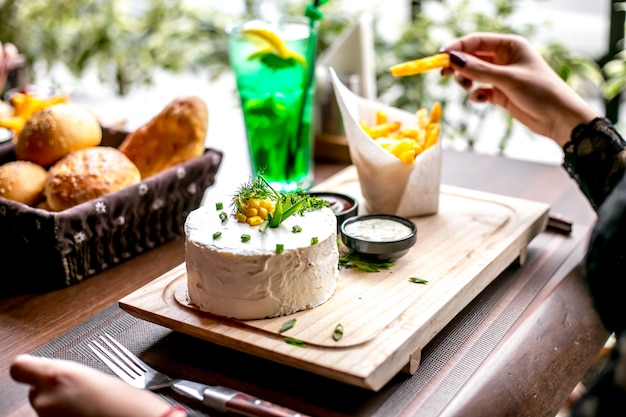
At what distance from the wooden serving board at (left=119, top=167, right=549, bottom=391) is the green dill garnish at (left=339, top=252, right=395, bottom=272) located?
17mm

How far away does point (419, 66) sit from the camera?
1.83 metres

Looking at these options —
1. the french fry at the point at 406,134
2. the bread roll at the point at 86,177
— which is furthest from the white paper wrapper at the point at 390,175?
the bread roll at the point at 86,177

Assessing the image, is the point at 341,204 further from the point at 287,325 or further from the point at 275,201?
the point at 287,325

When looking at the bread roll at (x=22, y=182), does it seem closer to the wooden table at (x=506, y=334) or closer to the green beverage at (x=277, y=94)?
the wooden table at (x=506, y=334)

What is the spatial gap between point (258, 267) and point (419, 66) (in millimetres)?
788

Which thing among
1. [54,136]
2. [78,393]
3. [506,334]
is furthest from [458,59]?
[78,393]

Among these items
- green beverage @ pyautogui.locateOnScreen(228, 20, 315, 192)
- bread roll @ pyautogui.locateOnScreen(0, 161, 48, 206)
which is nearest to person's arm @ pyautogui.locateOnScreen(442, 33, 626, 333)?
green beverage @ pyautogui.locateOnScreen(228, 20, 315, 192)

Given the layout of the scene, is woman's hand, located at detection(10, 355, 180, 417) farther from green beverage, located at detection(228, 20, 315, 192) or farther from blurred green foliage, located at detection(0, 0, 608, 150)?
blurred green foliage, located at detection(0, 0, 608, 150)

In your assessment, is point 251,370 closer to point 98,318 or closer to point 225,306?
point 225,306

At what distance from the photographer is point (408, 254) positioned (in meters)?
1.64

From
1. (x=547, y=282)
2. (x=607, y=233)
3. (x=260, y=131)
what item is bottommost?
(x=547, y=282)

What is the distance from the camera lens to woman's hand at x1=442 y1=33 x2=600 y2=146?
6.03ft

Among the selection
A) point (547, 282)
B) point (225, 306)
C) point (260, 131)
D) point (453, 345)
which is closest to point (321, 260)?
point (225, 306)

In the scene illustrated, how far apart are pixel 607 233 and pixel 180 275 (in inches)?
36.9
